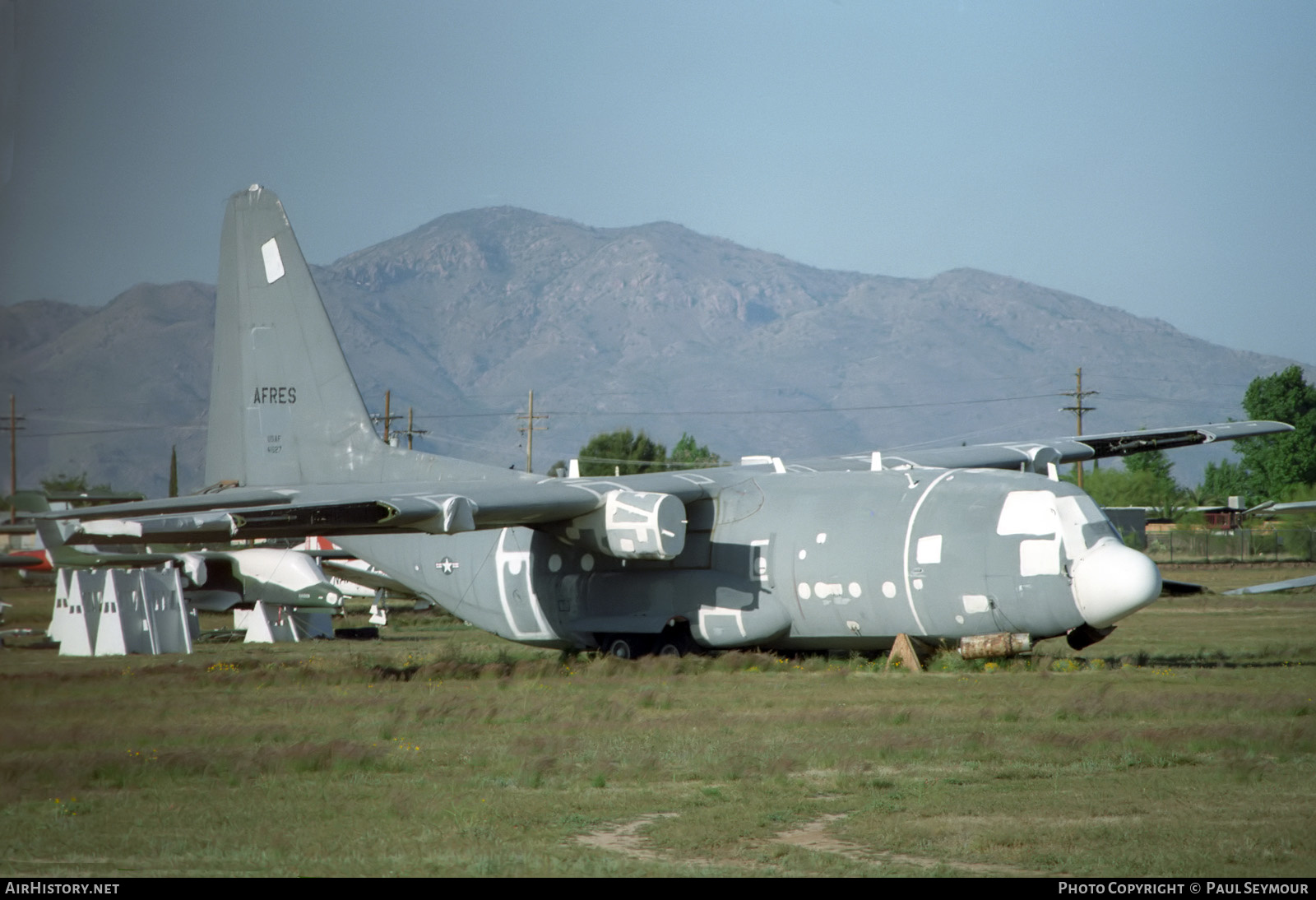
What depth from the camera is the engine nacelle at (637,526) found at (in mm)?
19234

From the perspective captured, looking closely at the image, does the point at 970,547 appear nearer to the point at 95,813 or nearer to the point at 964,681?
the point at 964,681

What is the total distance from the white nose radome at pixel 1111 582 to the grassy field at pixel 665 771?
3.01 feet

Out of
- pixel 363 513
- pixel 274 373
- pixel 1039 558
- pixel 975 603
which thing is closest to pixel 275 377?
pixel 274 373

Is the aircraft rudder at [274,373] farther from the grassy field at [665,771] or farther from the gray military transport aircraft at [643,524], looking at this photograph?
the grassy field at [665,771]

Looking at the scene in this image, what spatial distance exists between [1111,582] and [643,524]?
6.52 meters

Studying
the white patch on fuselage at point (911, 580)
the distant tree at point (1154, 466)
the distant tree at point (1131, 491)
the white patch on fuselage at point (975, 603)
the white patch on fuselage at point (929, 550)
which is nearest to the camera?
the white patch on fuselage at point (975, 603)

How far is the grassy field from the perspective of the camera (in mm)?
8062

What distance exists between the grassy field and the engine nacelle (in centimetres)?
177

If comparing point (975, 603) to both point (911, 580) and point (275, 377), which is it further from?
→ point (275, 377)

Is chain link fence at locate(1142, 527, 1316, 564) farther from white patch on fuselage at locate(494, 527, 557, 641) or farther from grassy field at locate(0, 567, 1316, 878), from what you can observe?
grassy field at locate(0, 567, 1316, 878)

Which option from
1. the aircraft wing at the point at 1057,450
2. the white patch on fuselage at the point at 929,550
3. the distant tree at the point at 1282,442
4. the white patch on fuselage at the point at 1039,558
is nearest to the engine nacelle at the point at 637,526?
the white patch on fuselage at the point at 929,550

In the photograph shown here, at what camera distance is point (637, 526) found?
19.4 meters
